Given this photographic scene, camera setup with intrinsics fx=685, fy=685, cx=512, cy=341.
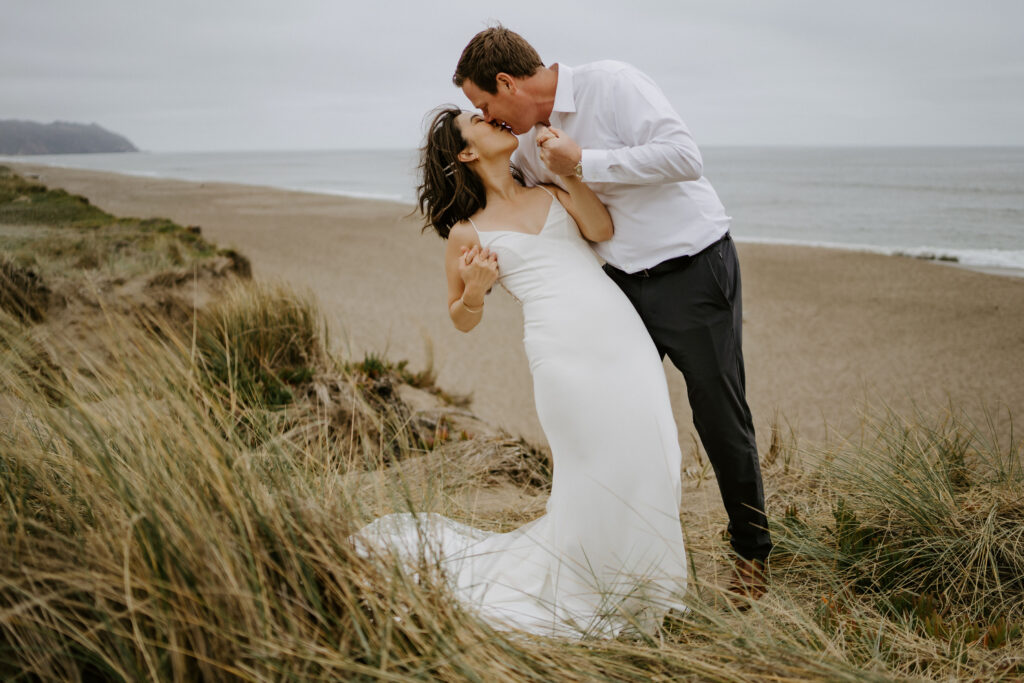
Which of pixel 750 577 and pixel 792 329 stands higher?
pixel 792 329

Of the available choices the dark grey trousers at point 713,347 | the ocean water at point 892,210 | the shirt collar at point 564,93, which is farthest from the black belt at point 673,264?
the ocean water at point 892,210

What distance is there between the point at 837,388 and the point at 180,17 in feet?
31.1

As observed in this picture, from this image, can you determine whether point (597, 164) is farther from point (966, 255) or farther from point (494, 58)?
point (966, 255)

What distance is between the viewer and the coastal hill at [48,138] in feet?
23.6

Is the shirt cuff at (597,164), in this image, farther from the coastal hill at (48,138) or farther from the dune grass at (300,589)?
the coastal hill at (48,138)

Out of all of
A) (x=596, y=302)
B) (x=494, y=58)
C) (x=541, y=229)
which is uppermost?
(x=494, y=58)

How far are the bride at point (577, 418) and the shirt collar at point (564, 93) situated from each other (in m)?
0.25

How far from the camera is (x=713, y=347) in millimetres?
2873

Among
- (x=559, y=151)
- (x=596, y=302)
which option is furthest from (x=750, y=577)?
(x=559, y=151)

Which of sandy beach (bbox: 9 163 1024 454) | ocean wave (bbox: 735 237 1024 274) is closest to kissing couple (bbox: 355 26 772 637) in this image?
sandy beach (bbox: 9 163 1024 454)

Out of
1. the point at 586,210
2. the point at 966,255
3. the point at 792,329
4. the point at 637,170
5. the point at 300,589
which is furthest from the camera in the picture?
the point at 966,255

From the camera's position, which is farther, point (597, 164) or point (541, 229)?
point (541, 229)

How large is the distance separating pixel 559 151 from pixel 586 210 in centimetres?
33

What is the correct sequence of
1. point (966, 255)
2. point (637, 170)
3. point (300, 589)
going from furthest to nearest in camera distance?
point (966, 255) < point (637, 170) < point (300, 589)
